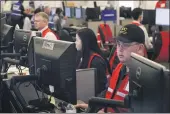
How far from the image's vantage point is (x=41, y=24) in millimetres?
4633

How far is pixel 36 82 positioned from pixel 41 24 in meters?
2.49

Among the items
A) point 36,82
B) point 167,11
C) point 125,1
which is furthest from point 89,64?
point 125,1

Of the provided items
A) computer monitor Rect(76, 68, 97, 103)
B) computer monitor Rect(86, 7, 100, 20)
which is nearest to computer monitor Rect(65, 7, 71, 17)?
computer monitor Rect(86, 7, 100, 20)

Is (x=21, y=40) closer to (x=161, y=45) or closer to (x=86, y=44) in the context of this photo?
(x=86, y=44)

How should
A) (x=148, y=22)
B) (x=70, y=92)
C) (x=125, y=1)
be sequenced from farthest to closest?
1. (x=125, y=1)
2. (x=148, y=22)
3. (x=70, y=92)

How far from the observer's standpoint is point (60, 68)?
200cm

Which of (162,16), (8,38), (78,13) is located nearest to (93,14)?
(78,13)

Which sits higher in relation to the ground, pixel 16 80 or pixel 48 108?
pixel 16 80

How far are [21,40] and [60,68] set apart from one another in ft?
4.08

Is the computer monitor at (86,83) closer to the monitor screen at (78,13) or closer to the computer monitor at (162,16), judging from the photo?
the computer monitor at (162,16)

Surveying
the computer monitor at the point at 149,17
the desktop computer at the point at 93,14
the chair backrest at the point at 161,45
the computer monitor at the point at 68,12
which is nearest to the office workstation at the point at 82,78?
the chair backrest at the point at 161,45

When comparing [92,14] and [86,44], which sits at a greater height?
[86,44]

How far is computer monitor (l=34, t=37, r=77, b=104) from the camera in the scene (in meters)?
2.00

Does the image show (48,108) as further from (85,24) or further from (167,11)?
(85,24)
